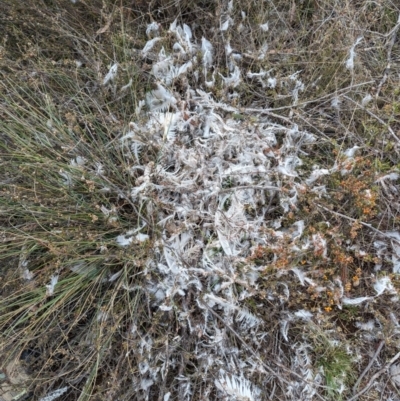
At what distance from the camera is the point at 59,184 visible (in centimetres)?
151

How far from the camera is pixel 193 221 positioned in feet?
5.08

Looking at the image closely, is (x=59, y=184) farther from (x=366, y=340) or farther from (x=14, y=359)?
(x=366, y=340)

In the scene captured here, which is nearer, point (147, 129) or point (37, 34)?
point (147, 129)

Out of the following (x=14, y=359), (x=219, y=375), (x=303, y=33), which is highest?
(x=303, y=33)

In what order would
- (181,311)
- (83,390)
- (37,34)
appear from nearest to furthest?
(83,390)
(181,311)
(37,34)

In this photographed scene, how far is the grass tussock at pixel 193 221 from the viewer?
1468mm

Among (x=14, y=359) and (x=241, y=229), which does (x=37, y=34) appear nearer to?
(x=241, y=229)

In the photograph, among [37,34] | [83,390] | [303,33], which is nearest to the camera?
[83,390]

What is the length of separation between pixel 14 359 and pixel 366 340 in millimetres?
1226

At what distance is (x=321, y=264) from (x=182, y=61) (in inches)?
37.0

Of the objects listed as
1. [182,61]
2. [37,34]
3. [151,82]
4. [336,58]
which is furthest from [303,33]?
[37,34]

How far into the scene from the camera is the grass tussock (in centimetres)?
147

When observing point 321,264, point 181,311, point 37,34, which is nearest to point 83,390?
point 181,311

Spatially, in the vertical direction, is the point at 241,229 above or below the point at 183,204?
below
